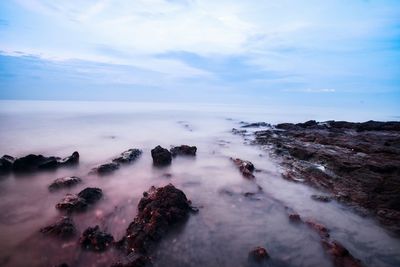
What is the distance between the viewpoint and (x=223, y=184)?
1129cm

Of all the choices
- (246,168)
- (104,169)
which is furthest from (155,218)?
(246,168)

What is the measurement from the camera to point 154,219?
691 centimetres

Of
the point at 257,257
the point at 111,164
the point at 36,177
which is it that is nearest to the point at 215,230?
the point at 257,257

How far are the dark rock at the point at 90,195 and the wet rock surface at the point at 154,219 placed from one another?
195 centimetres

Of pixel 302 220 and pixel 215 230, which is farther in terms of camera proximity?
pixel 302 220

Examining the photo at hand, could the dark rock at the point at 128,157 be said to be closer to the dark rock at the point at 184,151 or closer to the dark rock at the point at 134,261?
the dark rock at the point at 184,151

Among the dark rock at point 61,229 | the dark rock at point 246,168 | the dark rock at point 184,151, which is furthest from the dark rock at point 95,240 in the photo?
the dark rock at point 184,151

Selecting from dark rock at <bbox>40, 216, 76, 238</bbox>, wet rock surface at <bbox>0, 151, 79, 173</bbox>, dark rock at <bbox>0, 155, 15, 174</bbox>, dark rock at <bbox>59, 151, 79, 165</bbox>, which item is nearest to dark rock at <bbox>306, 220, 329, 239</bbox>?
dark rock at <bbox>40, 216, 76, 238</bbox>

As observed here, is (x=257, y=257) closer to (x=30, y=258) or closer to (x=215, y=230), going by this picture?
(x=215, y=230)

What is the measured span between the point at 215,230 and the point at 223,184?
160 inches

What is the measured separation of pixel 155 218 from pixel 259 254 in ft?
8.83

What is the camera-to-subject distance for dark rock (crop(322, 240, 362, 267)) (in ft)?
19.0

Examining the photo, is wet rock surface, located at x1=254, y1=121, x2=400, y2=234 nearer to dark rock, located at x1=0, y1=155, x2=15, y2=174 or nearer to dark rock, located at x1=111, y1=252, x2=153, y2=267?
dark rock, located at x1=111, y1=252, x2=153, y2=267

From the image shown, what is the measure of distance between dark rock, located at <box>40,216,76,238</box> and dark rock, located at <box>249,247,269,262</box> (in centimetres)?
442
